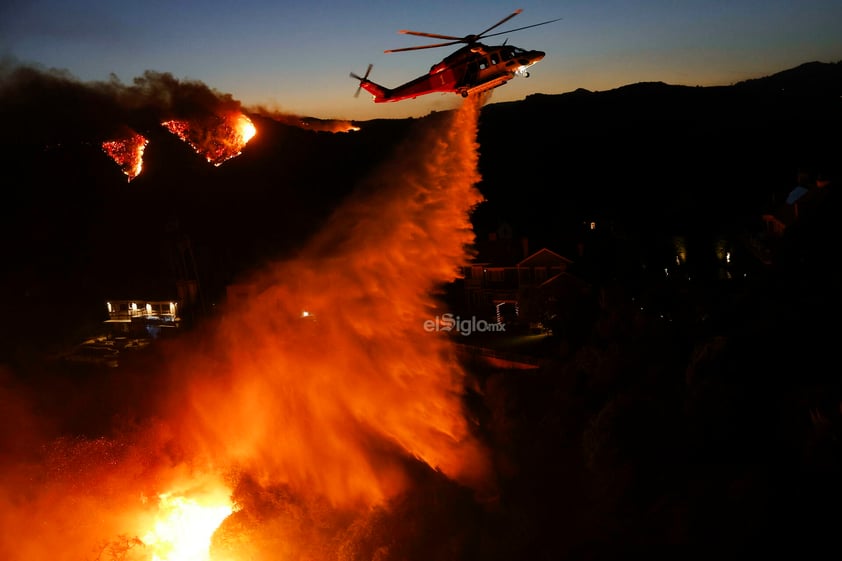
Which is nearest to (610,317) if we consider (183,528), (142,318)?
(183,528)

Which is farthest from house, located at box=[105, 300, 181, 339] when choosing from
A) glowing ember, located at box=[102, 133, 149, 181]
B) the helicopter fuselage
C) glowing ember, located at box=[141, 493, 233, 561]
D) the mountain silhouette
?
the helicopter fuselage

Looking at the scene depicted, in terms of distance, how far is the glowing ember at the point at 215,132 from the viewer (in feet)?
114

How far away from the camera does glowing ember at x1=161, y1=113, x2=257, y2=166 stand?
34.7m

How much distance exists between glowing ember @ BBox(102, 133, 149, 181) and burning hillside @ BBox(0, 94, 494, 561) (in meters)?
20.2

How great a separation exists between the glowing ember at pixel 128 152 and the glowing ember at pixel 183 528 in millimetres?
25857

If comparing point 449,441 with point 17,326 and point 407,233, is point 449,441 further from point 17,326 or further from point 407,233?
point 17,326

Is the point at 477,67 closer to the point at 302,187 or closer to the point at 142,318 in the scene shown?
the point at 142,318

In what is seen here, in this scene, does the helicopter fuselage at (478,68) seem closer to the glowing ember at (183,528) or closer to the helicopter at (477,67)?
the helicopter at (477,67)

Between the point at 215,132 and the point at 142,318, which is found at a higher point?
the point at 215,132

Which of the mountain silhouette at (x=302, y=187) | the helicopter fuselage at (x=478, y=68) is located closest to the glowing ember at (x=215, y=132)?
the mountain silhouette at (x=302, y=187)

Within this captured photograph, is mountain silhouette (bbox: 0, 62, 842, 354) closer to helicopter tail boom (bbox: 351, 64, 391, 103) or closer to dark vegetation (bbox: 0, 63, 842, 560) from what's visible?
dark vegetation (bbox: 0, 63, 842, 560)

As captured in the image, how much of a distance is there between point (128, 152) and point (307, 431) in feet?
90.7

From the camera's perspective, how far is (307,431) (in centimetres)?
2053

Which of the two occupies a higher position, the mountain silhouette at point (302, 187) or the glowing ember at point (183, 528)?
the mountain silhouette at point (302, 187)
